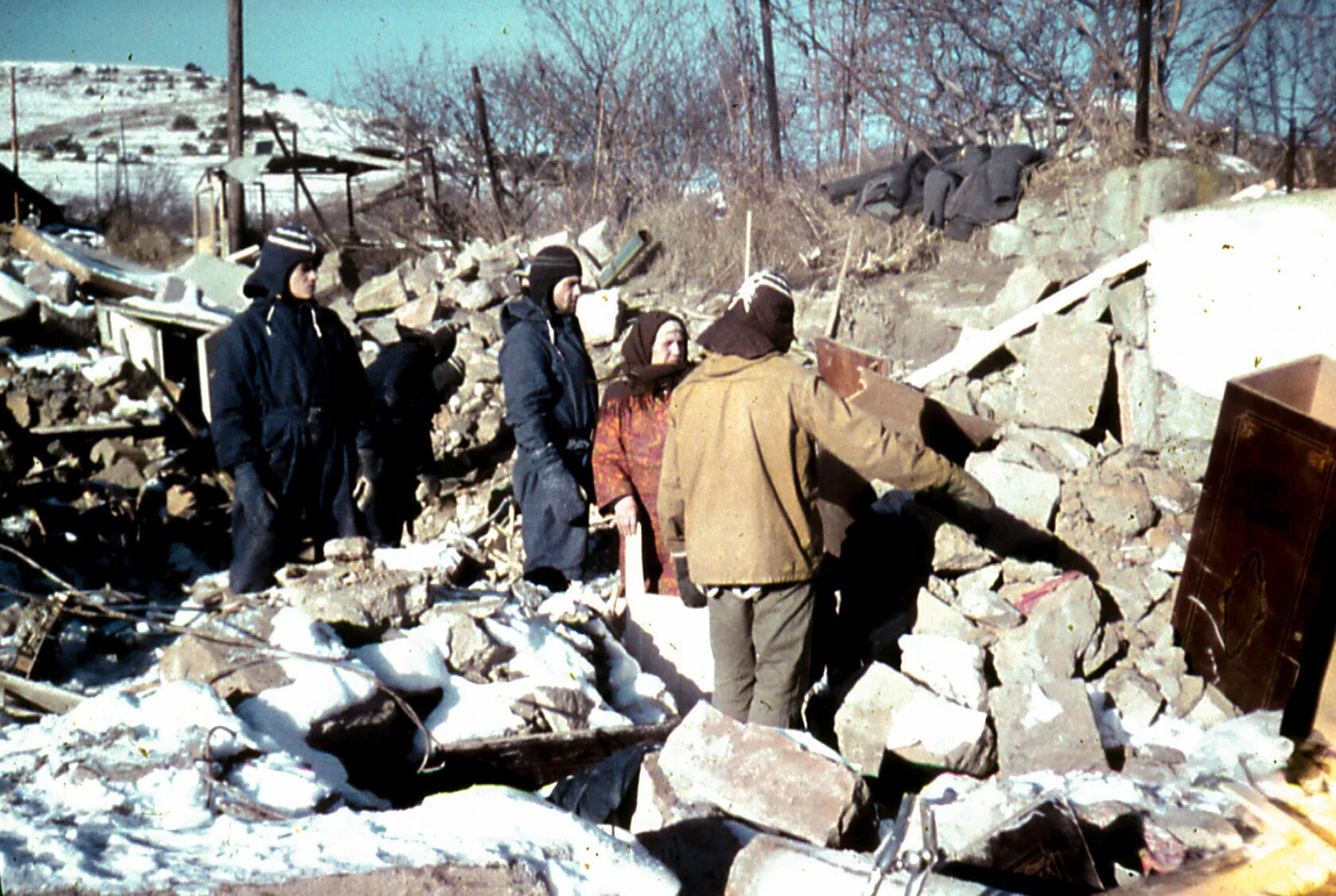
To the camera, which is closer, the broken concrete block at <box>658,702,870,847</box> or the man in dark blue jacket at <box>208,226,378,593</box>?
the broken concrete block at <box>658,702,870,847</box>

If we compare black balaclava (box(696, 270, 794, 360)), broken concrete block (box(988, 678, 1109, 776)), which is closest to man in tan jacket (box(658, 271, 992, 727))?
black balaclava (box(696, 270, 794, 360))

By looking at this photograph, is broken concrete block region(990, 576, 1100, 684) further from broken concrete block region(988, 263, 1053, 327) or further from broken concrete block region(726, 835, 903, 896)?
broken concrete block region(988, 263, 1053, 327)

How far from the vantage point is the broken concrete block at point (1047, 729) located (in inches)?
147

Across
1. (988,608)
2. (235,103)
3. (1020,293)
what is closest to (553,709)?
(988,608)

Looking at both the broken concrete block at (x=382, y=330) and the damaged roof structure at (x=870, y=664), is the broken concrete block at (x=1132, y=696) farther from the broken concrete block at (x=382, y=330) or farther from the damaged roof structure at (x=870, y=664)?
the broken concrete block at (x=382, y=330)

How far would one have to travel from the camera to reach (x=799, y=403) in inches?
137

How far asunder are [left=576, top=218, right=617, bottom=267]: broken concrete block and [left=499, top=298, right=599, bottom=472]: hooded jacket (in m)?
6.31

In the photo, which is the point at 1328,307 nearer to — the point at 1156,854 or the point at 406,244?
the point at 1156,854

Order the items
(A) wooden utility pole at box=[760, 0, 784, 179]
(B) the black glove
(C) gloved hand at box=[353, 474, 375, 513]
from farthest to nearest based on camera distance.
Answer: (A) wooden utility pole at box=[760, 0, 784, 179], (C) gloved hand at box=[353, 474, 375, 513], (B) the black glove

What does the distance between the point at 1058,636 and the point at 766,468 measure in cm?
176

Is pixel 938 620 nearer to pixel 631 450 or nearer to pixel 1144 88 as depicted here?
pixel 631 450

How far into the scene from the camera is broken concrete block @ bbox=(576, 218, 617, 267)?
11352 mm

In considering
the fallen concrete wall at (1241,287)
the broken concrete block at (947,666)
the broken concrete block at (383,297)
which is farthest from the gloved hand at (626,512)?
the broken concrete block at (383,297)

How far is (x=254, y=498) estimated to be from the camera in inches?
191
